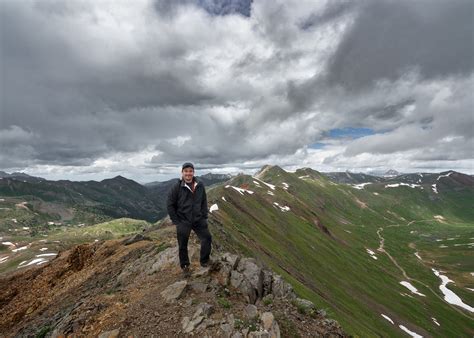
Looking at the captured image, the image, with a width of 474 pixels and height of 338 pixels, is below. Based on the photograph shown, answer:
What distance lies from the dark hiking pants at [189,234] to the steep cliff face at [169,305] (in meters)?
1.00

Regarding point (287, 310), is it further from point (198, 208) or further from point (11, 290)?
point (11, 290)

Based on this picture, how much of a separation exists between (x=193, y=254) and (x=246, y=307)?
8.41m

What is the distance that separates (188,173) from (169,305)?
707 centimetres

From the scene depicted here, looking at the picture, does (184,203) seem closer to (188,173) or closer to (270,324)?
(188,173)

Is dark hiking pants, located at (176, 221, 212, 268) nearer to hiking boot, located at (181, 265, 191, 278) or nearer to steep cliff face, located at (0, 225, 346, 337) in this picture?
hiking boot, located at (181, 265, 191, 278)

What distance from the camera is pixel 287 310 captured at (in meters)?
15.2

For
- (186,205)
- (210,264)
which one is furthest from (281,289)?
(186,205)

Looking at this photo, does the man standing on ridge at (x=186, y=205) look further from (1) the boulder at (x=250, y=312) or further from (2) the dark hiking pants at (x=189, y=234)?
(1) the boulder at (x=250, y=312)

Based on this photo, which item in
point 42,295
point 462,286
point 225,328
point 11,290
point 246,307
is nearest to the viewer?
point 225,328

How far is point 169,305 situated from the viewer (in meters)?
14.1

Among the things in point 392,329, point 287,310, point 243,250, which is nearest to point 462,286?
point 392,329

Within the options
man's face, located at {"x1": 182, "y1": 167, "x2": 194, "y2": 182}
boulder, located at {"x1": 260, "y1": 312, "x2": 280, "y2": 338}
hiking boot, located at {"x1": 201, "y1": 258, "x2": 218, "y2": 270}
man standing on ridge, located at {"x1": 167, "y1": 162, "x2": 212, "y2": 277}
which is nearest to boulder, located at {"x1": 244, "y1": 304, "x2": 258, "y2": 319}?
boulder, located at {"x1": 260, "y1": 312, "x2": 280, "y2": 338}

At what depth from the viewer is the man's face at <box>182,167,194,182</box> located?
15764mm

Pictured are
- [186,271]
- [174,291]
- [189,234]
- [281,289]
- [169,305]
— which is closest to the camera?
[169,305]
